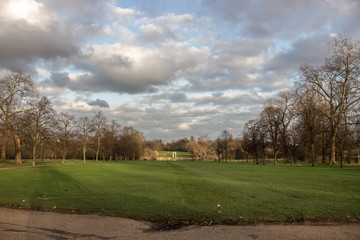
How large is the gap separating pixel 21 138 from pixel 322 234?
51.9 m

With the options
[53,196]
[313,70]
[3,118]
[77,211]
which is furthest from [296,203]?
[3,118]

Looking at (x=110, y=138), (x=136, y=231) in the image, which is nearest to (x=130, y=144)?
(x=110, y=138)

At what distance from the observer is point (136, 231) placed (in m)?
7.31

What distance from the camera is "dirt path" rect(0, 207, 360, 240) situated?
22.0 ft

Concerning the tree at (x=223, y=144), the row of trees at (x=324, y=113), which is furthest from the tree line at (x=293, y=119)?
the tree at (x=223, y=144)

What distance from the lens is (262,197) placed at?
1173 cm

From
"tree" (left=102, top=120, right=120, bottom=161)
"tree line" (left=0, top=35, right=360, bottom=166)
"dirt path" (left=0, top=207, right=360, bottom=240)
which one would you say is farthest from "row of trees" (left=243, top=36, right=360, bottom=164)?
"tree" (left=102, top=120, right=120, bottom=161)

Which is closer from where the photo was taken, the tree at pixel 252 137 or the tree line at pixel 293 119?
the tree line at pixel 293 119

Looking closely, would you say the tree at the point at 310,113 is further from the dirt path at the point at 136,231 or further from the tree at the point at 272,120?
the dirt path at the point at 136,231

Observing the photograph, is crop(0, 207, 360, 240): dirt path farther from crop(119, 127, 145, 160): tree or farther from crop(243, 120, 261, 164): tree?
crop(119, 127, 145, 160): tree

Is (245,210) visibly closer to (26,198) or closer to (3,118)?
(26,198)

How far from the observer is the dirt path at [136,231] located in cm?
671

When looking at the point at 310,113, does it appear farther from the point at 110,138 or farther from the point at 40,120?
the point at 110,138

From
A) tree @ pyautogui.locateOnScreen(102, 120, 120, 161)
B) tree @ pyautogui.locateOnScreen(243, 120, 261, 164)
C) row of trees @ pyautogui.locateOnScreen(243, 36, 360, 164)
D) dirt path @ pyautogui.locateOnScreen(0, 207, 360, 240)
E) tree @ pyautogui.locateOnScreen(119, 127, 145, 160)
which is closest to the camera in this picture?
dirt path @ pyautogui.locateOnScreen(0, 207, 360, 240)
